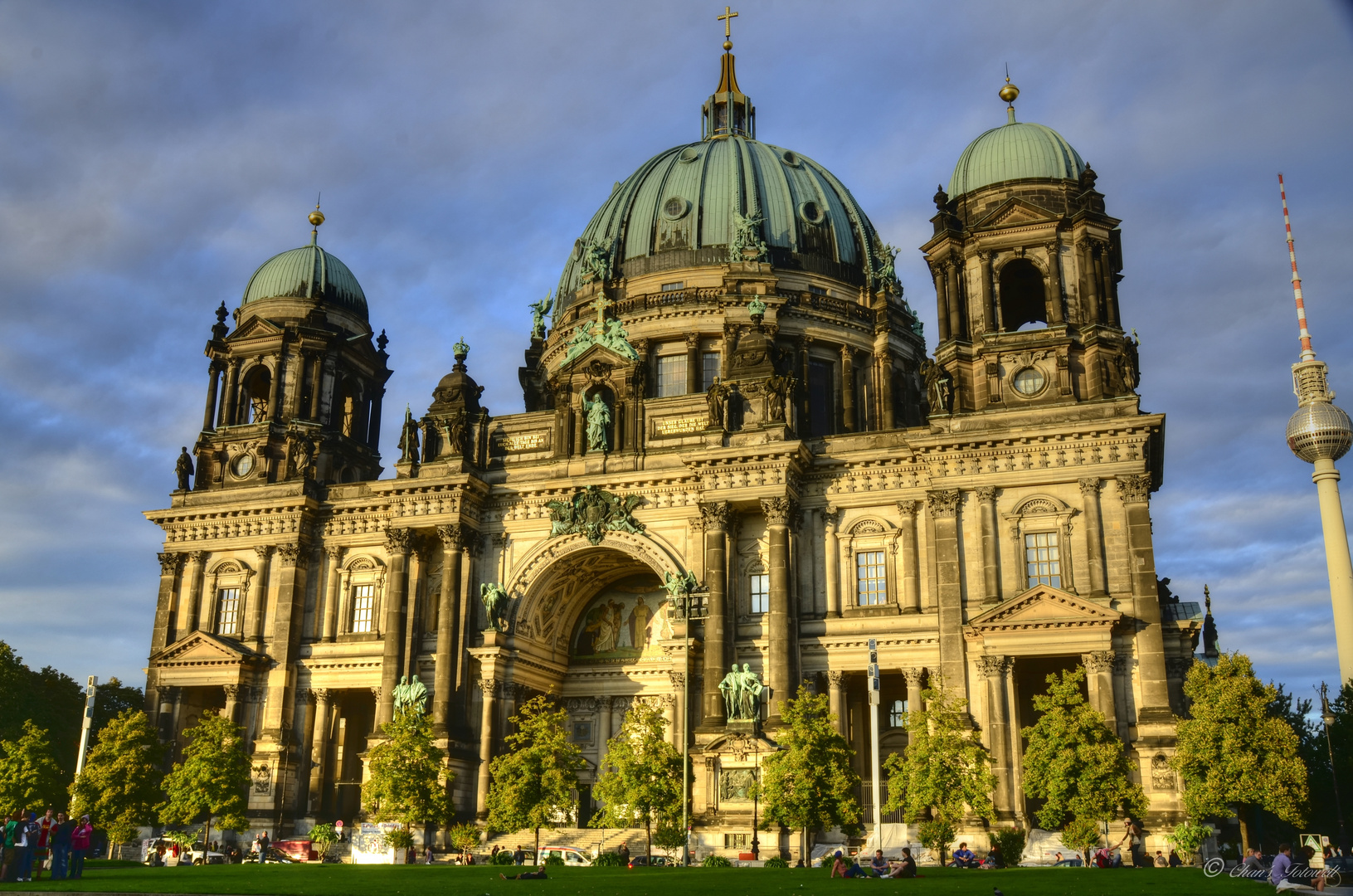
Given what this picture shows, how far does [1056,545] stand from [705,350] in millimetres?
23027

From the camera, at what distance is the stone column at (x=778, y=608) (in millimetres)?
48406

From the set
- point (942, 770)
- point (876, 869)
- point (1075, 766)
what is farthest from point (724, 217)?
point (876, 869)

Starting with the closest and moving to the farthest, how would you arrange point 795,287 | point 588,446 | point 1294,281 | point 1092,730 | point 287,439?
point 1092,730
point 588,446
point 287,439
point 795,287
point 1294,281

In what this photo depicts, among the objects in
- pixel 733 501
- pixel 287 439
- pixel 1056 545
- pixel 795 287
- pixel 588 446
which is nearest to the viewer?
pixel 1056 545

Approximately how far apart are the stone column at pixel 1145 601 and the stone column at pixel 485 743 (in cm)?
2583

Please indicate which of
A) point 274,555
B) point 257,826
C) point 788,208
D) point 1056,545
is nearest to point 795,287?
point 788,208

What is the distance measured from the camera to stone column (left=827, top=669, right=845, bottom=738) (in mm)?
49281

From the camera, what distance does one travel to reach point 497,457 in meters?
58.4

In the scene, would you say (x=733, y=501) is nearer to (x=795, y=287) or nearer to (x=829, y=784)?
(x=829, y=784)

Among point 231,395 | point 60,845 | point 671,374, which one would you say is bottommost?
point 60,845

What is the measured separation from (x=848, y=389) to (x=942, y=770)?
27.6 metres

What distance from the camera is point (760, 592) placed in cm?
5238

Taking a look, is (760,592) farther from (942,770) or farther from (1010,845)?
(1010,845)

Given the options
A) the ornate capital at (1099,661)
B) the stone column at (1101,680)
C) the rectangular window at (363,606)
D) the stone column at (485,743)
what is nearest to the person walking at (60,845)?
the stone column at (485,743)
